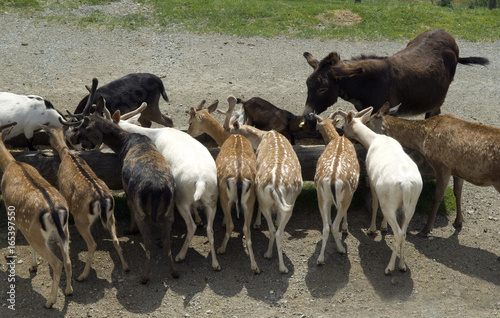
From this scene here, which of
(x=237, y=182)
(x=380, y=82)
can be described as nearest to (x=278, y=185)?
(x=237, y=182)

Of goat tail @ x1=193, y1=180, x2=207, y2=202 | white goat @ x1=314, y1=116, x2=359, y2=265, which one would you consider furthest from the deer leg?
goat tail @ x1=193, y1=180, x2=207, y2=202

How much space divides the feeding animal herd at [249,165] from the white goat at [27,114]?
0.05 feet

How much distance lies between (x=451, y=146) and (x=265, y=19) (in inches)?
406

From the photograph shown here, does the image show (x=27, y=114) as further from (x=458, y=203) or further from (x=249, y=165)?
(x=458, y=203)

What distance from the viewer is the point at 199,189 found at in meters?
6.78

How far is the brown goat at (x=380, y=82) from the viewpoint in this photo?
9148mm

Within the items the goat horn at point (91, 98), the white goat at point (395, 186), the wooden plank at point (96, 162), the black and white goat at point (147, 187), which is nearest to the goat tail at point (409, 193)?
the white goat at point (395, 186)

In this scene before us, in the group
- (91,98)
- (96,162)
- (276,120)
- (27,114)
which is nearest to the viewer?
(96,162)

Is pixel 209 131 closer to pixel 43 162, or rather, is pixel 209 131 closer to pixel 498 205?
pixel 43 162

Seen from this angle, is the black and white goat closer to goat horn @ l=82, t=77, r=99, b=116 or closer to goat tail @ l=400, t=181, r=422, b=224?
goat horn @ l=82, t=77, r=99, b=116

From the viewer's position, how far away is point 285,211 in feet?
22.0

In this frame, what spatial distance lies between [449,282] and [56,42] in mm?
11379

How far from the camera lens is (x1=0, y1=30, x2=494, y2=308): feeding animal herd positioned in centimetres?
661

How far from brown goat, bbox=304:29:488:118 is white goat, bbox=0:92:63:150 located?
3.78m
